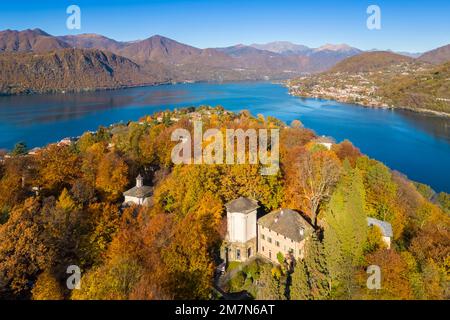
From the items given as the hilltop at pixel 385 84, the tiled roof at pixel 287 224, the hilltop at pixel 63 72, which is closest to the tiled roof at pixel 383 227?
the tiled roof at pixel 287 224

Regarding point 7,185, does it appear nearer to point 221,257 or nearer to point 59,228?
point 59,228

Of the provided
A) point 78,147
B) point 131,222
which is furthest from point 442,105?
point 131,222

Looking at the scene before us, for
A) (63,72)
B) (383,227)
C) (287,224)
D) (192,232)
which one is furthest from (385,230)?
(63,72)

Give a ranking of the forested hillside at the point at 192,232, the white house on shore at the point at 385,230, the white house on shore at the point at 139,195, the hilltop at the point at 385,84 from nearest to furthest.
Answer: the forested hillside at the point at 192,232 → the white house on shore at the point at 385,230 → the white house on shore at the point at 139,195 → the hilltop at the point at 385,84

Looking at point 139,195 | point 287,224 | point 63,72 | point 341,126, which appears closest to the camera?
point 287,224

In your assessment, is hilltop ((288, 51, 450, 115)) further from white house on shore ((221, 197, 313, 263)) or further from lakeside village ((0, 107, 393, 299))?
white house on shore ((221, 197, 313, 263))

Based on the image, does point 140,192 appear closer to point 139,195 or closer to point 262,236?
point 139,195

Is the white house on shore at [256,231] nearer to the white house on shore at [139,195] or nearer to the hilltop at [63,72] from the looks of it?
the white house on shore at [139,195]
